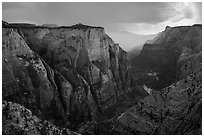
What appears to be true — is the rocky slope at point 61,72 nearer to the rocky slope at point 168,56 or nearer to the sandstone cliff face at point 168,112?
the sandstone cliff face at point 168,112

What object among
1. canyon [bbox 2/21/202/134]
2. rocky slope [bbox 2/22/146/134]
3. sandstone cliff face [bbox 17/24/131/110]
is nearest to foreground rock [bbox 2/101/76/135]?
canyon [bbox 2/21/202/134]

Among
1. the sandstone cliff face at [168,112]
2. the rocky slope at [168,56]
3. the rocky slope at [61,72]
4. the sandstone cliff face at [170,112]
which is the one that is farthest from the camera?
the rocky slope at [168,56]

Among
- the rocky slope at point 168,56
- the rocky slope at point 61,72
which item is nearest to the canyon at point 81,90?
the rocky slope at point 61,72

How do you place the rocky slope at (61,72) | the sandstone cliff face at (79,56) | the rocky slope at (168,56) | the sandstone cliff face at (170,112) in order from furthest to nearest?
the rocky slope at (168,56) < the sandstone cliff face at (79,56) < the rocky slope at (61,72) < the sandstone cliff face at (170,112)

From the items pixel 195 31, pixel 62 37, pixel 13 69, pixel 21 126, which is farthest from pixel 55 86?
pixel 195 31

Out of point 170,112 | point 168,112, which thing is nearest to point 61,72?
point 168,112

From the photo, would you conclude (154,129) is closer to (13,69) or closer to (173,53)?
(13,69)
